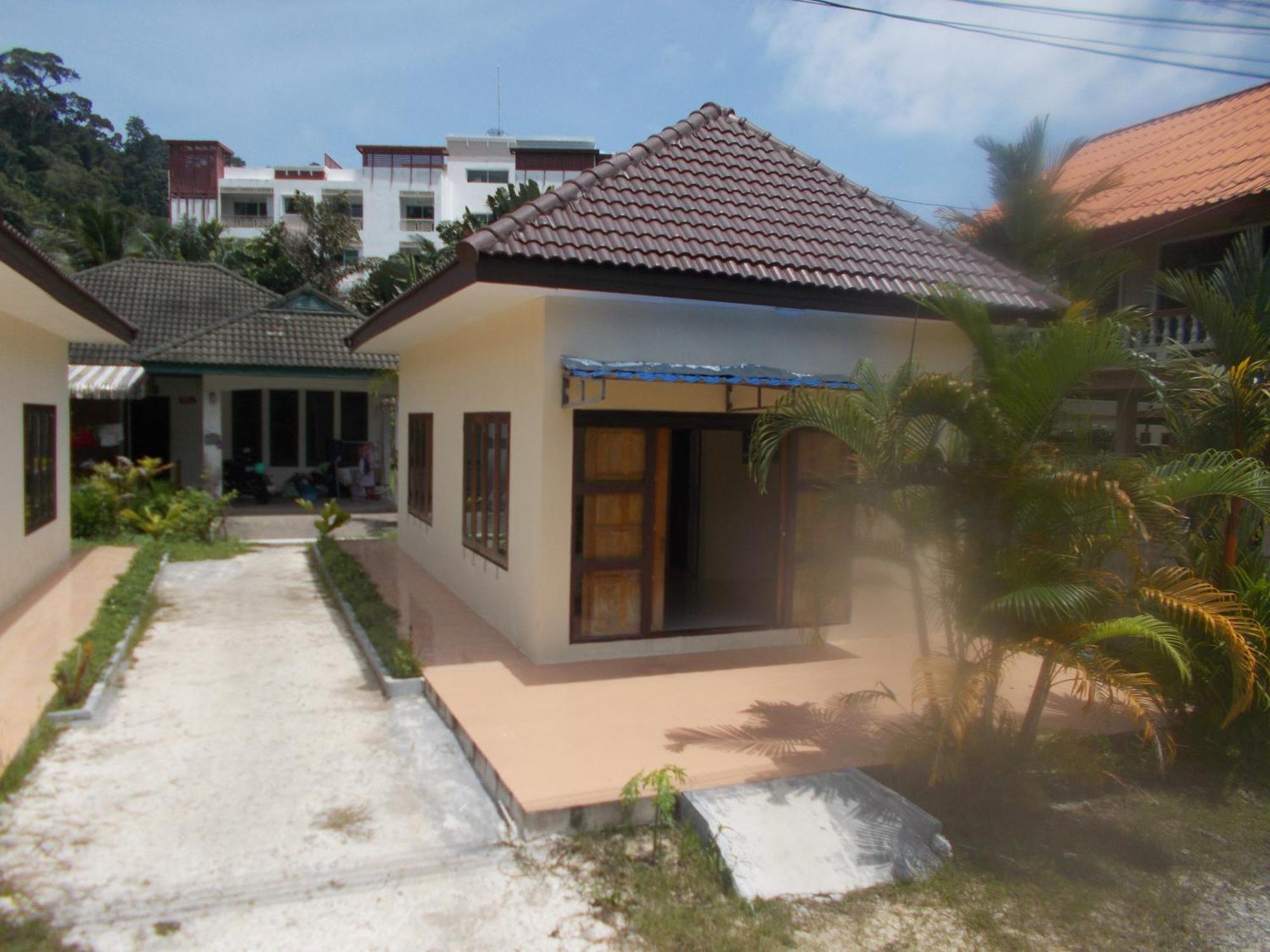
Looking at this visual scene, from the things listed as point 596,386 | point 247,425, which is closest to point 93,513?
point 247,425

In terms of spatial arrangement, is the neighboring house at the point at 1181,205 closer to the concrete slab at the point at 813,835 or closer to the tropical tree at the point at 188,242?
the concrete slab at the point at 813,835

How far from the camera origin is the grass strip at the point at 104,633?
6426 mm

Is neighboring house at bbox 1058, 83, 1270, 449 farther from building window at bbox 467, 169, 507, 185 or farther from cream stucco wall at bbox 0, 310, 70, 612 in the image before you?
building window at bbox 467, 169, 507, 185

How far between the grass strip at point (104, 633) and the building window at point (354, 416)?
791 centimetres

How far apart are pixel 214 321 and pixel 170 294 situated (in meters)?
1.70

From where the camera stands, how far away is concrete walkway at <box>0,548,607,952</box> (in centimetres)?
397

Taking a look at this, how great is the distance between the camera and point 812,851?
4.59m

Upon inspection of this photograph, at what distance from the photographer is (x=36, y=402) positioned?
35.2 feet

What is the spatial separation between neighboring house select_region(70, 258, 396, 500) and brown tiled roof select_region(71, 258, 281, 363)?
4 cm

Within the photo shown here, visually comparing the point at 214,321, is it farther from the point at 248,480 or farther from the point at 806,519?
the point at 806,519

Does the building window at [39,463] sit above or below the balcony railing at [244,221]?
below

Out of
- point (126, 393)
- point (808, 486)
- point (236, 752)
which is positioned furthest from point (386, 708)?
point (126, 393)

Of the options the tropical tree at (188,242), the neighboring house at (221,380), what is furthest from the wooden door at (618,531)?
the tropical tree at (188,242)

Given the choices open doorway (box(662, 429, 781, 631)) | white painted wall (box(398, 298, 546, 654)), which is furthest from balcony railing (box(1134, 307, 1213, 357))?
white painted wall (box(398, 298, 546, 654))
